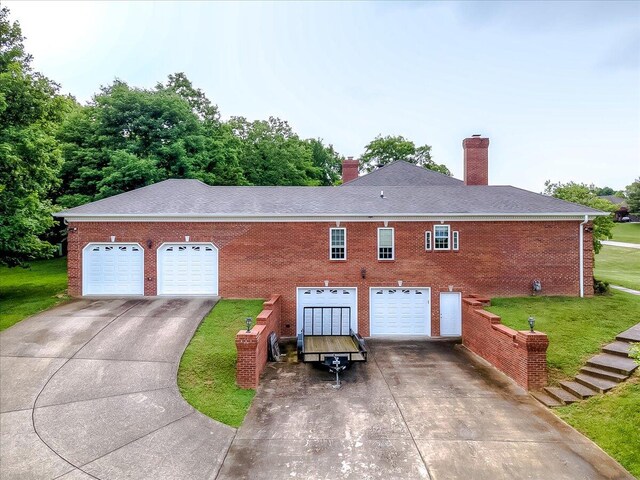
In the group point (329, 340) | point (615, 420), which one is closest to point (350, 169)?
point (329, 340)

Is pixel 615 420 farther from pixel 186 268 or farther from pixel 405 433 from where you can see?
pixel 186 268

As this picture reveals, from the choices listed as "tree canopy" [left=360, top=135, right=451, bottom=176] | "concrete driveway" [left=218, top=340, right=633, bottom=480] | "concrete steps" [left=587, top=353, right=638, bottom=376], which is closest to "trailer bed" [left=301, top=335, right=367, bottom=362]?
"concrete driveway" [left=218, top=340, right=633, bottom=480]

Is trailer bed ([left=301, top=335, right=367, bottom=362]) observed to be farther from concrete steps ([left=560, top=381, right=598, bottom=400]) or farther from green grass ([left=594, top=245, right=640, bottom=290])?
green grass ([left=594, top=245, right=640, bottom=290])

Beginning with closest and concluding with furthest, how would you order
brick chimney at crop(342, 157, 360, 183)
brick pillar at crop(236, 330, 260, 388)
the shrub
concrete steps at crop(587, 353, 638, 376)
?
concrete steps at crop(587, 353, 638, 376), brick pillar at crop(236, 330, 260, 388), the shrub, brick chimney at crop(342, 157, 360, 183)

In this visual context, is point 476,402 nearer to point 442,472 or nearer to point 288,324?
point 442,472

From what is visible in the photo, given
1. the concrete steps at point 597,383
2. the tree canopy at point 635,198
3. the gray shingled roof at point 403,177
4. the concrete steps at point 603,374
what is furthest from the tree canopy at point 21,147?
the tree canopy at point 635,198

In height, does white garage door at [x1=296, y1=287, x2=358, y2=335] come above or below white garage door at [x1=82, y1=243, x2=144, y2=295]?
below

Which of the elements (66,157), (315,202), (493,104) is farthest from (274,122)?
(315,202)
